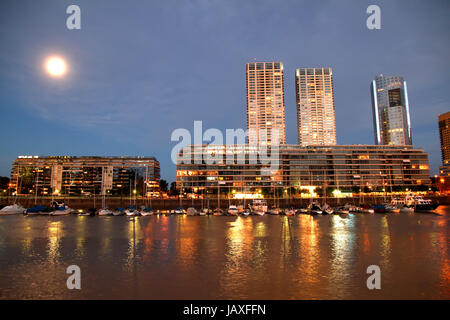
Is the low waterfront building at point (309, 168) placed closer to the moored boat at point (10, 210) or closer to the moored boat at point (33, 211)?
the moored boat at point (33, 211)

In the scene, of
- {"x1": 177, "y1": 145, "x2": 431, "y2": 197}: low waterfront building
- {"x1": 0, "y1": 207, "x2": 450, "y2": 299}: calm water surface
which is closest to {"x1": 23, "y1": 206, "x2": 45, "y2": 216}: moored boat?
{"x1": 0, "y1": 207, "x2": 450, "y2": 299}: calm water surface

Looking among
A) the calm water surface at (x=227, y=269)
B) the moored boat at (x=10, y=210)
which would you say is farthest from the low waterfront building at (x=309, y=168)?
the calm water surface at (x=227, y=269)

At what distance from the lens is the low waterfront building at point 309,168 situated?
587ft

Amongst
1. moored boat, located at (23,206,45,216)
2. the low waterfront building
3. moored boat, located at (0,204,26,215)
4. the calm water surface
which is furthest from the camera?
the low waterfront building

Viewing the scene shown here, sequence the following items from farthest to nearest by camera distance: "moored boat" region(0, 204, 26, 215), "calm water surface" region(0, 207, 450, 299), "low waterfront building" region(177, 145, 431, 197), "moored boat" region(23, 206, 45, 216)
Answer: "low waterfront building" region(177, 145, 431, 197) → "moored boat" region(23, 206, 45, 216) → "moored boat" region(0, 204, 26, 215) → "calm water surface" region(0, 207, 450, 299)

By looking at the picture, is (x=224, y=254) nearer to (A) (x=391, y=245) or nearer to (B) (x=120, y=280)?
(B) (x=120, y=280)

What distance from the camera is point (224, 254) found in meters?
27.7

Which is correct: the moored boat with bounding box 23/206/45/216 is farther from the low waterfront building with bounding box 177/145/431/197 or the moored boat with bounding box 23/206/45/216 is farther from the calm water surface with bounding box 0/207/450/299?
the low waterfront building with bounding box 177/145/431/197

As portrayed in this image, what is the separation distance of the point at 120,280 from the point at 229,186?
15905cm

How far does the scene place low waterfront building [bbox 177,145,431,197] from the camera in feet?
587

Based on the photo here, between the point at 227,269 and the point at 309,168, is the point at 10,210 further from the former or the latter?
the point at 309,168
